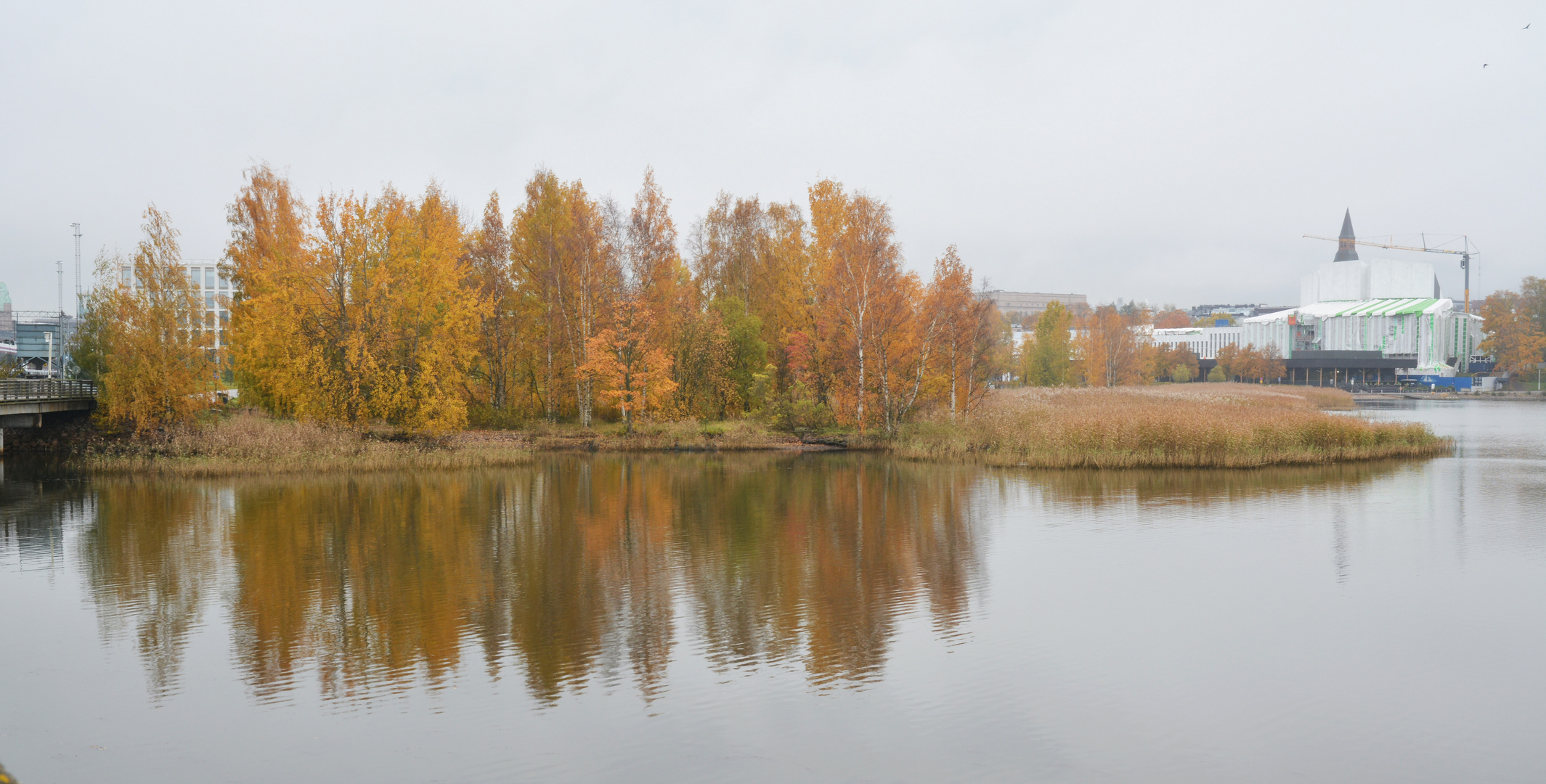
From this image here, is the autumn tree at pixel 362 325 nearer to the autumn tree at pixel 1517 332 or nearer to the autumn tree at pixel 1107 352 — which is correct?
the autumn tree at pixel 1107 352

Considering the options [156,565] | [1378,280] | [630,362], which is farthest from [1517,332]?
[156,565]

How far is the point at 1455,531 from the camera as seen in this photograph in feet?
59.4

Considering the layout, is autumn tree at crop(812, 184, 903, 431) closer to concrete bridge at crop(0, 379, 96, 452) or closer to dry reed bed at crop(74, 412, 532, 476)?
dry reed bed at crop(74, 412, 532, 476)

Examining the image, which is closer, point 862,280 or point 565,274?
point 862,280

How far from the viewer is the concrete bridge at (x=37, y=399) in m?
30.1

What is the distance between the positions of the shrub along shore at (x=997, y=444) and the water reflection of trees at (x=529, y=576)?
13.2 ft

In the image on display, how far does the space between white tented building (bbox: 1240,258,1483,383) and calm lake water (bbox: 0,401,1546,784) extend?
118 meters

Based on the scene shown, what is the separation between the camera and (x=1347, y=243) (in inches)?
7190

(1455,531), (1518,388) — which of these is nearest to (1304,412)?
(1455,531)

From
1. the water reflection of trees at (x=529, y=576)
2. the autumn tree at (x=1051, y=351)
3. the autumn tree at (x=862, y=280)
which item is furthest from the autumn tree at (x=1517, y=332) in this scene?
the water reflection of trees at (x=529, y=576)

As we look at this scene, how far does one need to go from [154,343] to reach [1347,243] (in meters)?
205

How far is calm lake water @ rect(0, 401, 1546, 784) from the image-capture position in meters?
7.88

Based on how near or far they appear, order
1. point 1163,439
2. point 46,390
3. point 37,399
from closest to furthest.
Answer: point 1163,439 → point 37,399 → point 46,390

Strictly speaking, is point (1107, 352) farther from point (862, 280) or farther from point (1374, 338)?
point (1374, 338)
